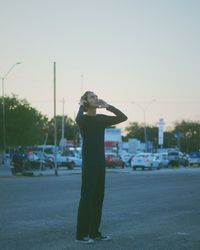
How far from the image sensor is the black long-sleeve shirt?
24.2 ft

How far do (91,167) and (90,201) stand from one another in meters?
0.45

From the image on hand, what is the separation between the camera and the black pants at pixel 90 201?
7.33 m

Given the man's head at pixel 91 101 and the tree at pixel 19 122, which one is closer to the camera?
the man's head at pixel 91 101

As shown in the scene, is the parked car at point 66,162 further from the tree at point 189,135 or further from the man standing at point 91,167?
the tree at point 189,135

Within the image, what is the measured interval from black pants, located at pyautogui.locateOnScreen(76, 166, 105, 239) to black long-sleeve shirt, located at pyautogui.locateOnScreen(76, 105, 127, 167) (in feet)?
0.34

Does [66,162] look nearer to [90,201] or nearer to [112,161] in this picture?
[112,161]

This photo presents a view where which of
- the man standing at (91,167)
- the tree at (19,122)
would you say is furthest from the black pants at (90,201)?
the tree at (19,122)

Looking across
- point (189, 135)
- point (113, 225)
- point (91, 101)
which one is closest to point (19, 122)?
point (113, 225)

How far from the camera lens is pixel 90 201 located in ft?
24.2

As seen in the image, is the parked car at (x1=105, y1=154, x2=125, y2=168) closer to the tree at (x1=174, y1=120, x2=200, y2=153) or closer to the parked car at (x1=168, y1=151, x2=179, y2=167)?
the parked car at (x1=168, y1=151, x2=179, y2=167)

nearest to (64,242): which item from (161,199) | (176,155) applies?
(161,199)

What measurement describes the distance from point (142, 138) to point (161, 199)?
163472mm

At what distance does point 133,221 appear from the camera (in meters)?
9.64

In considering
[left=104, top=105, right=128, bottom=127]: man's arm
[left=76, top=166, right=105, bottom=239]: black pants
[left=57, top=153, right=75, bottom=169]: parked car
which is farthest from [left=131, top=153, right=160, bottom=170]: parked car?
[left=76, top=166, right=105, bottom=239]: black pants
